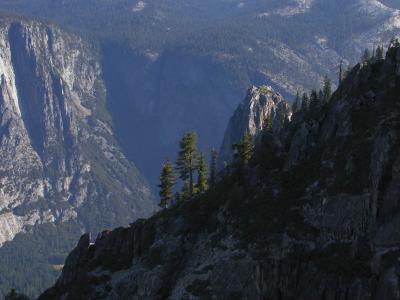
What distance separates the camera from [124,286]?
314 feet

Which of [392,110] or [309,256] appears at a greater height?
[392,110]

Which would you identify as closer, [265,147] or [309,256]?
[309,256]

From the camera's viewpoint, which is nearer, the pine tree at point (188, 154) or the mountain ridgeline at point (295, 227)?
the mountain ridgeline at point (295, 227)

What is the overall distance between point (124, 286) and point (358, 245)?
3385 centimetres

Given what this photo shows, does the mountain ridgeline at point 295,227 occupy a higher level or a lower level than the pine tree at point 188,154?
lower

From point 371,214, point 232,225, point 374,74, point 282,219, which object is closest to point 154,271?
point 232,225

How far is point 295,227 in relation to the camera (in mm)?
83250

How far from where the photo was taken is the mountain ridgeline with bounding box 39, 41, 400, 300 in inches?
2906

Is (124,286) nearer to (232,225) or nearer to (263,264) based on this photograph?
(232,225)

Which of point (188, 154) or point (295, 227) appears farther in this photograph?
point (188, 154)

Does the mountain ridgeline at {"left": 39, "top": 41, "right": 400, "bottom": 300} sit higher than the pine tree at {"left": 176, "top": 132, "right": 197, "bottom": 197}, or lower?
lower

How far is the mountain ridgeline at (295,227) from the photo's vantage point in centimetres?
7381

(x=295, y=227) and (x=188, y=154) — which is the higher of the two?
(x=188, y=154)

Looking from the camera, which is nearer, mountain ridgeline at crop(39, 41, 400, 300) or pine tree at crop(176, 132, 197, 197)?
mountain ridgeline at crop(39, 41, 400, 300)
